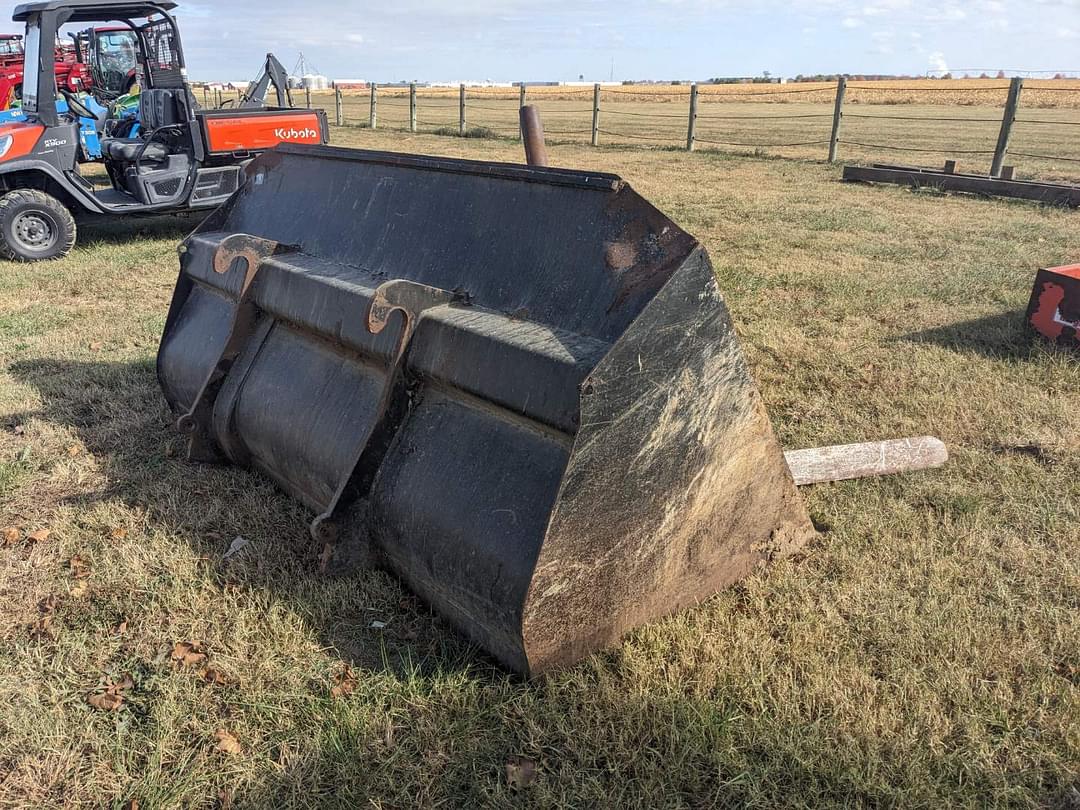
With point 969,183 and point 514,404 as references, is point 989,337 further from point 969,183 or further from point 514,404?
point 969,183

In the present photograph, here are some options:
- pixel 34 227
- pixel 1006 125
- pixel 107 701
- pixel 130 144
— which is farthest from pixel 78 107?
pixel 1006 125

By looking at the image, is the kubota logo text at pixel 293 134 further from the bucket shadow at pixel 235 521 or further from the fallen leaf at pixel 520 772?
the fallen leaf at pixel 520 772

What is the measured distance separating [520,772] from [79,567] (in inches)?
72.0

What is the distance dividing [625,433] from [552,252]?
0.68 meters

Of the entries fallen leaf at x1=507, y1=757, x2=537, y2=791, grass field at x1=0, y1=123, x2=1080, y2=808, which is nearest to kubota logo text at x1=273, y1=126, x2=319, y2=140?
grass field at x1=0, y1=123, x2=1080, y2=808

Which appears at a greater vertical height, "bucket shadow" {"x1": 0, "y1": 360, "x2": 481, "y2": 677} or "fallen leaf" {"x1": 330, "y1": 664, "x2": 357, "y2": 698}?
"bucket shadow" {"x1": 0, "y1": 360, "x2": 481, "y2": 677}

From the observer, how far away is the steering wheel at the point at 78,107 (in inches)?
388

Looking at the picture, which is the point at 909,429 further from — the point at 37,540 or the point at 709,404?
the point at 37,540

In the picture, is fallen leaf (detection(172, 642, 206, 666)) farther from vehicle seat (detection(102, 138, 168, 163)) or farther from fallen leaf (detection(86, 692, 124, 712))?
vehicle seat (detection(102, 138, 168, 163))

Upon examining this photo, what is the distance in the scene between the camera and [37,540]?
9.87 feet

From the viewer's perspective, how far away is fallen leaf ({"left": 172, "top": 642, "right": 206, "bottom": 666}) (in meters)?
2.39

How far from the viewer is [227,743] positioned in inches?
82.7

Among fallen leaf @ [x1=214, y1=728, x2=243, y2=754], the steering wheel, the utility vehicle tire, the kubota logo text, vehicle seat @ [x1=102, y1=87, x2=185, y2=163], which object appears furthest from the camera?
the steering wheel

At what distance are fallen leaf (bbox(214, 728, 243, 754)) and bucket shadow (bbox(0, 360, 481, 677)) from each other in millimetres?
382
